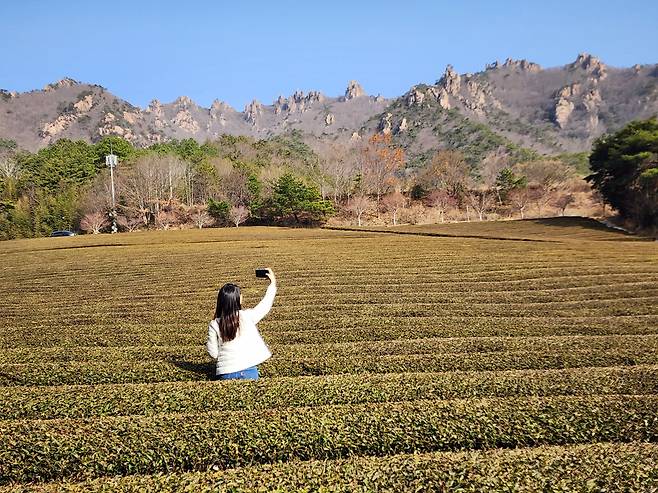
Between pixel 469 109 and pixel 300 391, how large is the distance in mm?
149050

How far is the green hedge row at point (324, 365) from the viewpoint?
5773mm

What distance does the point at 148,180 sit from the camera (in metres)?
53.0

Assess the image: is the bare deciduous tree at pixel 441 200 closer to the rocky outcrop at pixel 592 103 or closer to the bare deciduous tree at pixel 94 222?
the bare deciduous tree at pixel 94 222

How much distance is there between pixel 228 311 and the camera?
4793mm

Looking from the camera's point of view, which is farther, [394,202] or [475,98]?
[475,98]

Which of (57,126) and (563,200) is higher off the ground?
(57,126)

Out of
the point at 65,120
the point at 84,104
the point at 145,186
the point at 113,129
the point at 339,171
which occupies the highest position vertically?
the point at 84,104

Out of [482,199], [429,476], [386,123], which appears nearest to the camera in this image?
[429,476]

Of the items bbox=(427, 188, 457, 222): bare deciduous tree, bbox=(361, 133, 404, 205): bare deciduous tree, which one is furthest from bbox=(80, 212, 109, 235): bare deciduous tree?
bbox=(427, 188, 457, 222): bare deciduous tree

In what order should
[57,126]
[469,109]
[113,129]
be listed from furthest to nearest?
1. [57,126]
2. [113,129]
3. [469,109]

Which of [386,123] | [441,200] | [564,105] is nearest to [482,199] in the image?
[441,200]

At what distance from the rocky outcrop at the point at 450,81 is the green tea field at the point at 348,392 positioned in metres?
140

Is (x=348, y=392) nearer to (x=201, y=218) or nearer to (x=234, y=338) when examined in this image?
(x=234, y=338)

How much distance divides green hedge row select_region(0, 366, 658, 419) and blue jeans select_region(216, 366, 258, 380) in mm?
217
